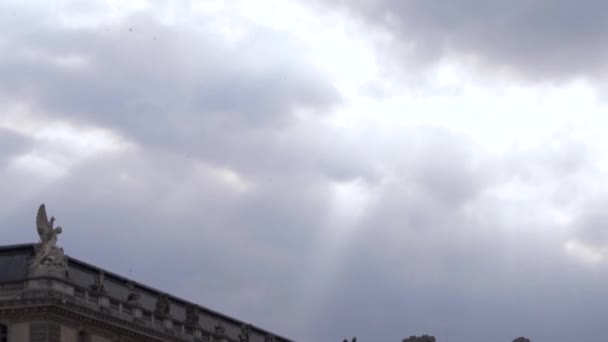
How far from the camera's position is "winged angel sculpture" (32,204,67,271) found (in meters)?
139

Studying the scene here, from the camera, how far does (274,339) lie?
176 meters

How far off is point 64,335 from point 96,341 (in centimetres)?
413

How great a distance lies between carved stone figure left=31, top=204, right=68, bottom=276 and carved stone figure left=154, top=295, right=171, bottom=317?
522 inches

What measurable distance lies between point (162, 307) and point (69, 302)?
15.9 metres

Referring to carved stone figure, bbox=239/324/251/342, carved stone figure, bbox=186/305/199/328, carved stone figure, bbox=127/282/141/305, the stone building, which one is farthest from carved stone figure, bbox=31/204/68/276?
carved stone figure, bbox=239/324/251/342

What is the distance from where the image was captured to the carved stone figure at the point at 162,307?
502 ft

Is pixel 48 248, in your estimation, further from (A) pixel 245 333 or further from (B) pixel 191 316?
(A) pixel 245 333

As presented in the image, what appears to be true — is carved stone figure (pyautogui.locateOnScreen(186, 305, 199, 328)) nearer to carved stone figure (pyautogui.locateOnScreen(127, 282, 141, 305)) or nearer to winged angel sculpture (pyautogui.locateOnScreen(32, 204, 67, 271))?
carved stone figure (pyautogui.locateOnScreen(127, 282, 141, 305))

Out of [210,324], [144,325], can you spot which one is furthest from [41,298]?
[210,324]

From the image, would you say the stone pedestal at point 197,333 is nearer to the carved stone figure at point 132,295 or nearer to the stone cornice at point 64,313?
the carved stone figure at point 132,295

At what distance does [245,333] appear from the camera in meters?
169

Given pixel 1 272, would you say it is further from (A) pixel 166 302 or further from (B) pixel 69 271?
(A) pixel 166 302

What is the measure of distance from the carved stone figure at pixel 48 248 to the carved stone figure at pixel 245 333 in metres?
29.4

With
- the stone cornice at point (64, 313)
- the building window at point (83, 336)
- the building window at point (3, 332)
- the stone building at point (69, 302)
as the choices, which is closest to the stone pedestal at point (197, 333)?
the stone building at point (69, 302)
